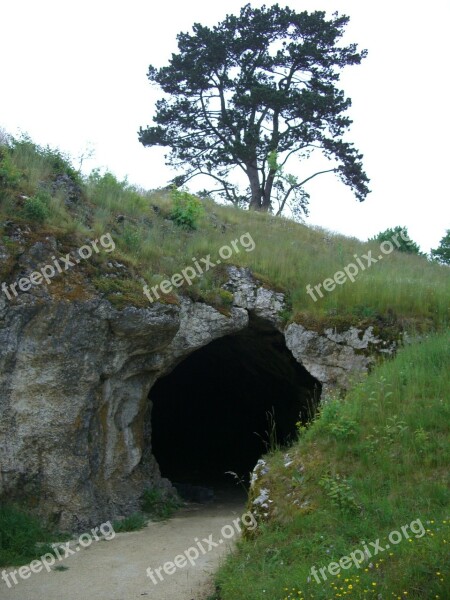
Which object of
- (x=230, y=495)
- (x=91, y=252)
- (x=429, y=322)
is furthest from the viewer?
(x=230, y=495)

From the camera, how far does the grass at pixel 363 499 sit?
6246 millimetres

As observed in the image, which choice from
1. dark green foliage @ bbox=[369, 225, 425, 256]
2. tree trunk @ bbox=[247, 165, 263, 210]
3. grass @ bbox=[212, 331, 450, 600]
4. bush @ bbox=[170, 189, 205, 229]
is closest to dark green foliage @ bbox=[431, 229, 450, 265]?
dark green foliage @ bbox=[369, 225, 425, 256]

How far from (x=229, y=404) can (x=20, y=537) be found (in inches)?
448

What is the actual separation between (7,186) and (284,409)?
9094mm

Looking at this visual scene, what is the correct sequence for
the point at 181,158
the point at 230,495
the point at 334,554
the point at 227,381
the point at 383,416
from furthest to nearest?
the point at 181,158, the point at 227,381, the point at 230,495, the point at 383,416, the point at 334,554

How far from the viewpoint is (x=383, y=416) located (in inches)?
355

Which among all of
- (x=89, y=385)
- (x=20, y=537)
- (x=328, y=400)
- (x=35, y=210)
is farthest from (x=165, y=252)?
(x=20, y=537)

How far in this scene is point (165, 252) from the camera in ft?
43.4

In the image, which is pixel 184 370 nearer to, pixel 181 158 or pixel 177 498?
pixel 177 498

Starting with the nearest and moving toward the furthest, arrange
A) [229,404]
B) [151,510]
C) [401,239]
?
[151,510] < [229,404] < [401,239]

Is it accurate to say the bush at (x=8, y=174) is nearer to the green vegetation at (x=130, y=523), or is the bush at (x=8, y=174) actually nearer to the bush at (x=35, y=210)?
the bush at (x=35, y=210)

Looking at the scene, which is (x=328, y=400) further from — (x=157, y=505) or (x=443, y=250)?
(x=443, y=250)

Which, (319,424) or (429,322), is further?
(429,322)

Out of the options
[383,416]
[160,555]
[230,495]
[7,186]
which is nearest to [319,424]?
[383,416]
